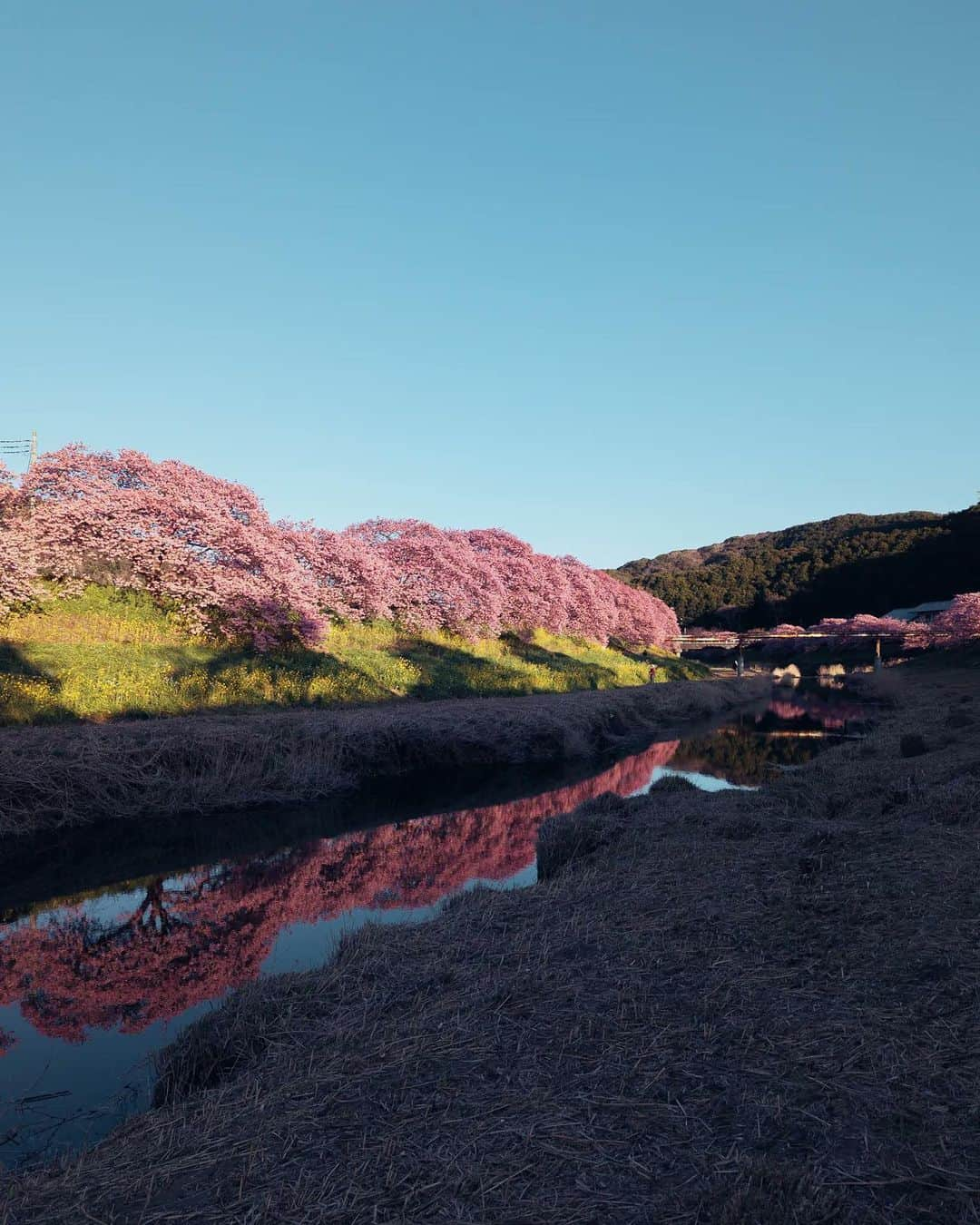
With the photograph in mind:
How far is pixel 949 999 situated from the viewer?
4.92 metres

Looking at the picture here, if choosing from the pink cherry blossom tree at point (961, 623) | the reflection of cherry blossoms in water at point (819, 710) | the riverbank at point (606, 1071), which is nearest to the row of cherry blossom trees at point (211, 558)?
the reflection of cherry blossoms in water at point (819, 710)

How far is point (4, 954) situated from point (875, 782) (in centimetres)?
1250

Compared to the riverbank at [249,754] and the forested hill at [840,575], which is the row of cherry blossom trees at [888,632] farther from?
the riverbank at [249,754]

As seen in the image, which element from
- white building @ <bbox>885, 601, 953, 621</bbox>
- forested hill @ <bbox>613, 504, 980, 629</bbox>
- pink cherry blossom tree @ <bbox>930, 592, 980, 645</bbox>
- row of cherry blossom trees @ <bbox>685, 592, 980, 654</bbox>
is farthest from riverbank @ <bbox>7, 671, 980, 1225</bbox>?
forested hill @ <bbox>613, 504, 980, 629</bbox>

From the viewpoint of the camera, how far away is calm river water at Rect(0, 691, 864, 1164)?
598 centimetres

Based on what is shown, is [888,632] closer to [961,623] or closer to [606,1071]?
[961,623]

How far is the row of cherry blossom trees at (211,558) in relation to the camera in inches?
896

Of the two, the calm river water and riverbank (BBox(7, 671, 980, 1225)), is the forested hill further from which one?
riverbank (BBox(7, 671, 980, 1225))

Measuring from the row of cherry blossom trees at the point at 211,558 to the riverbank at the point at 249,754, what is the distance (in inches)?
234

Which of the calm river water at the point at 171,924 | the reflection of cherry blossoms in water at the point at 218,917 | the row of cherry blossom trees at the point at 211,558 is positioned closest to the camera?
the calm river water at the point at 171,924

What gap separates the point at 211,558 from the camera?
84.5 ft

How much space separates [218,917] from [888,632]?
66794 millimetres

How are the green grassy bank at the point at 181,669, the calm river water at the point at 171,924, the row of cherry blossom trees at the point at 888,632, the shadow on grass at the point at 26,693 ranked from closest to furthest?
the calm river water at the point at 171,924, the shadow on grass at the point at 26,693, the green grassy bank at the point at 181,669, the row of cherry blossom trees at the point at 888,632

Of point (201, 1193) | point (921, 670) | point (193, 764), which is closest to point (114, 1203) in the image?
point (201, 1193)
